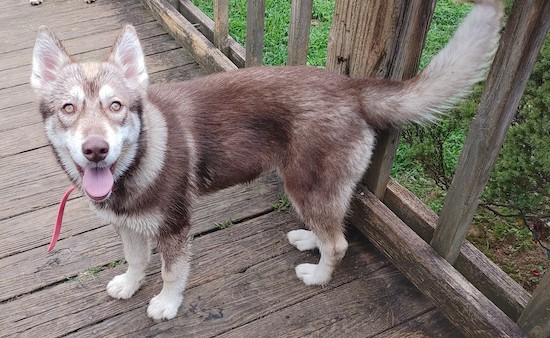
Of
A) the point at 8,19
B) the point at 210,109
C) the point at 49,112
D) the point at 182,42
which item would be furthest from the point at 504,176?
the point at 8,19

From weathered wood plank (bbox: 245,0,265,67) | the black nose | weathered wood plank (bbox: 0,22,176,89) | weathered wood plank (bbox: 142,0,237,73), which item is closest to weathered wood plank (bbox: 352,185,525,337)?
weathered wood plank (bbox: 245,0,265,67)

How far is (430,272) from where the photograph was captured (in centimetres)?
245

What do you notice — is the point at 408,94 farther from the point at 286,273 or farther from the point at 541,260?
the point at 541,260

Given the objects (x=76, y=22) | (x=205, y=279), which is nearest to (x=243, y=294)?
(x=205, y=279)

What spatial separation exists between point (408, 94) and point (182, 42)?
102 inches

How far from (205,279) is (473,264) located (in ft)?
4.30

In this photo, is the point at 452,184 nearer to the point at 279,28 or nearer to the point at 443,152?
the point at 443,152

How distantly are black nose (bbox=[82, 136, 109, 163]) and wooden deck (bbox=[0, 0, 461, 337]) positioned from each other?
39.4 inches

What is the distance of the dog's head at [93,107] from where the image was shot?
6.22 feet

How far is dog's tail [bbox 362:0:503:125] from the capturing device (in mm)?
2012

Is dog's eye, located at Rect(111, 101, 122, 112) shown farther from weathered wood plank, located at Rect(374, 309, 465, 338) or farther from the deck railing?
weathered wood plank, located at Rect(374, 309, 465, 338)

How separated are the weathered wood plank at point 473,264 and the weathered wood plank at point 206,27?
167cm

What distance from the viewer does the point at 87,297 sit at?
259 cm

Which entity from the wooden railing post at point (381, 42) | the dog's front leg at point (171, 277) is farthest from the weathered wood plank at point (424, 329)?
the dog's front leg at point (171, 277)
